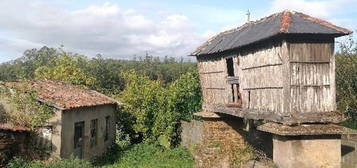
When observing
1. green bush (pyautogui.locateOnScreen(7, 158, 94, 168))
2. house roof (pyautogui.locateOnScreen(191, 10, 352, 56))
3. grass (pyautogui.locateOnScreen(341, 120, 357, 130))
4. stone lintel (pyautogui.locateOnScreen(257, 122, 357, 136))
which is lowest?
green bush (pyautogui.locateOnScreen(7, 158, 94, 168))

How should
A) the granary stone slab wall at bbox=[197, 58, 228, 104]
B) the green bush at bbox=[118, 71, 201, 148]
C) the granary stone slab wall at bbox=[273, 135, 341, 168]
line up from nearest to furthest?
the granary stone slab wall at bbox=[273, 135, 341, 168], the granary stone slab wall at bbox=[197, 58, 228, 104], the green bush at bbox=[118, 71, 201, 148]

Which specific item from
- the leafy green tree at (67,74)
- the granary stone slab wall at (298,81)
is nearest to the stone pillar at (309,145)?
the granary stone slab wall at (298,81)

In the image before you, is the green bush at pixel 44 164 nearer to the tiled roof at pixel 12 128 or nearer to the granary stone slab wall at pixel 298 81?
the tiled roof at pixel 12 128

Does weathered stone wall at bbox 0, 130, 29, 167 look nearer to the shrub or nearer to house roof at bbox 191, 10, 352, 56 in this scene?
the shrub

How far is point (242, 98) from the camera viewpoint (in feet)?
49.2

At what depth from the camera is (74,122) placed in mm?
18562

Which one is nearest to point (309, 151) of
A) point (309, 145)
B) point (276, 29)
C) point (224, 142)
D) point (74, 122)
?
point (309, 145)

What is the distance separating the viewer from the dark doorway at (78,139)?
1898 cm

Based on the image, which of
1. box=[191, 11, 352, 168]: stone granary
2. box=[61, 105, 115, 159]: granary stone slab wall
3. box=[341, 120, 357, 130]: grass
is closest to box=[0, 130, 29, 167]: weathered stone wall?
box=[61, 105, 115, 159]: granary stone slab wall

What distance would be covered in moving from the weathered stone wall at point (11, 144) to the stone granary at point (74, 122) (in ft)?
2.89

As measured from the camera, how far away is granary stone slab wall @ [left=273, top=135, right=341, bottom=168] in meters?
12.0

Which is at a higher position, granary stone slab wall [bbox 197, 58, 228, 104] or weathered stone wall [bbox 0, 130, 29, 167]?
granary stone slab wall [bbox 197, 58, 228, 104]

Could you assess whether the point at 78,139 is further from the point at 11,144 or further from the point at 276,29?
the point at 276,29

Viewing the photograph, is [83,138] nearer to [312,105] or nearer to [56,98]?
[56,98]
